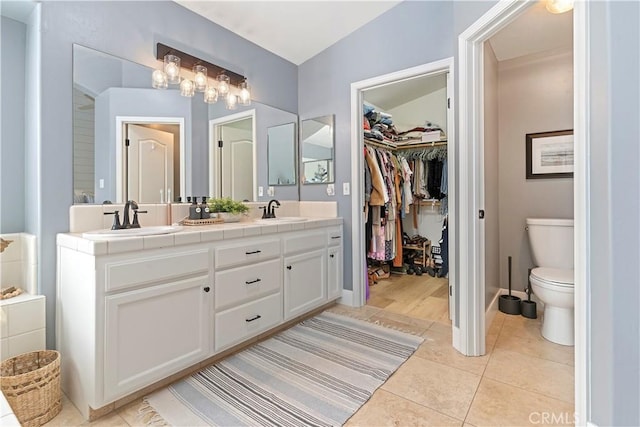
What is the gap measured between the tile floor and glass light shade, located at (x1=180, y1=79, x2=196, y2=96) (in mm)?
1944

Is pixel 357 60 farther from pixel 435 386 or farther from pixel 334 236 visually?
pixel 435 386

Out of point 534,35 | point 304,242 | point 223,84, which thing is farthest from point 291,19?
point 534,35

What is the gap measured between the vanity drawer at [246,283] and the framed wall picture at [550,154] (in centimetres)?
241

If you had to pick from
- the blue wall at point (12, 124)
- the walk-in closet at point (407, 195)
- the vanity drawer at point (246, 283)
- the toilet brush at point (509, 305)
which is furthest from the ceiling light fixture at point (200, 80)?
the toilet brush at point (509, 305)

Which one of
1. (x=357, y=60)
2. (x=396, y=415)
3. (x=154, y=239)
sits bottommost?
(x=396, y=415)

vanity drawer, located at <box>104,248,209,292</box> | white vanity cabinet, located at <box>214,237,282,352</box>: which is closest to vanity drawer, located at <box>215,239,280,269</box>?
white vanity cabinet, located at <box>214,237,282,352</box>

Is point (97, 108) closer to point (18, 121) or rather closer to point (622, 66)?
point (18, 121)

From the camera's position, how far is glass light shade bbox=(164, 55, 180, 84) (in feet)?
6.85

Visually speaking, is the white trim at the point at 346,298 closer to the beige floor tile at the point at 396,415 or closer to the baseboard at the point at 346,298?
the baseboard at the point at 346,298

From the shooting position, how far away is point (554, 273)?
2236mm

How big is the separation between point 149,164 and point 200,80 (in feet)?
2.44

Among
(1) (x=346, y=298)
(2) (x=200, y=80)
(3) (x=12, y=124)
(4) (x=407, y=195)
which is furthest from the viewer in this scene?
(4) (x=407, y=195)

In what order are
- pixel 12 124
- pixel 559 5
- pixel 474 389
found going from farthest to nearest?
pixel 559 5 → pixel 12 124 → pixel 474 389

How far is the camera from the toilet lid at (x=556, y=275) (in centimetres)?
207
